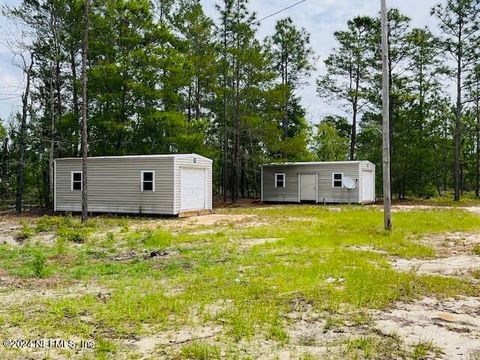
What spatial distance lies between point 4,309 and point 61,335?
4.05 feet

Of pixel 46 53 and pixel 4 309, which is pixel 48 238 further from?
pixel 46 53

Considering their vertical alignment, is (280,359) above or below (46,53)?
below

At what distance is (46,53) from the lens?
20.4 m

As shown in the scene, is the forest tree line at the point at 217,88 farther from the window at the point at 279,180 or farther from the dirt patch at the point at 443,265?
the dirt patch at the point at 443,265

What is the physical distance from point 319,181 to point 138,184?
1103 cm

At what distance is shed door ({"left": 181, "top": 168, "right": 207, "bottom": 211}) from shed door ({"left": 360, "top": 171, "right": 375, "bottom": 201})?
9.62 meters

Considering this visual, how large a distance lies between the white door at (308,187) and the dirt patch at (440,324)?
62.0 feet

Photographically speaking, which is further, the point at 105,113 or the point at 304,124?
the point at 304,124

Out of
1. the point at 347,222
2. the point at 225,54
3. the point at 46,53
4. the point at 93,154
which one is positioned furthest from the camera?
the point at 225,54

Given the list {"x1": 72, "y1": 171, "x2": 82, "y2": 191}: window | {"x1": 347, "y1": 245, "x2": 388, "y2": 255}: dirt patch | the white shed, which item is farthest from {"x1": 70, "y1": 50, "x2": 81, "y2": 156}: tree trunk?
{"x1": 347, "y1": 245, "x2": 388, "y2": 255}: dirt patch

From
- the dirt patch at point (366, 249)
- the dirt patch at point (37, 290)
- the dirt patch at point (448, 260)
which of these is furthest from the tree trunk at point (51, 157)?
the dirt patch at point (448, 260)

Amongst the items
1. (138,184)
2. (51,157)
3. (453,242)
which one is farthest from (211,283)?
(51,157)

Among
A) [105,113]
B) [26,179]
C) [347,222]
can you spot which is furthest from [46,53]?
[347,222]

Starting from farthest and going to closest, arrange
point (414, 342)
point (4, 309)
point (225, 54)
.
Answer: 1. point (225, 54)
2. point (4, 309)
3. point (414, 342)
